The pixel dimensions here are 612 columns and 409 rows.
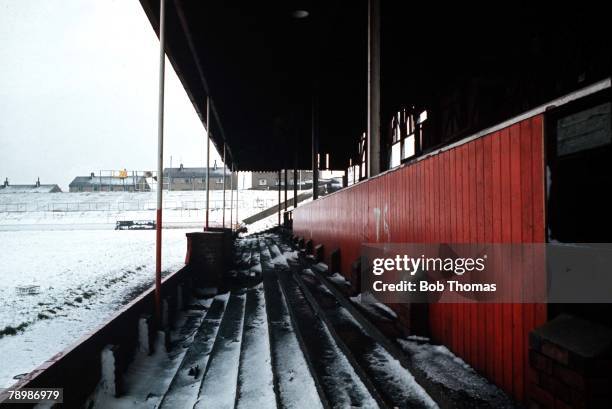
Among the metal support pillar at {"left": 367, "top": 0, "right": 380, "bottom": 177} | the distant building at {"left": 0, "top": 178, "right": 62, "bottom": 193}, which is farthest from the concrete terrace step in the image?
the distant building at {"left": 0, "top": 178, "right": 62, "bottom": 193}

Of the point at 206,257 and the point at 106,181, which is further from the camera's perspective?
the point at 106,181

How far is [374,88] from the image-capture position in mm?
6410

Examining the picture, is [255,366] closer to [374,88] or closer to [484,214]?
[484,214]

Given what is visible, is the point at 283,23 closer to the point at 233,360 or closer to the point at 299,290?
the point at 299,290

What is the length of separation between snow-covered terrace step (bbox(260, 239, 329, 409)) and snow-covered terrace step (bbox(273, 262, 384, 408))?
76 millimetres

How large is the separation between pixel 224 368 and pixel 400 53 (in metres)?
9.09

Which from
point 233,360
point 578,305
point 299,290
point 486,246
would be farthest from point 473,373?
point 299,290

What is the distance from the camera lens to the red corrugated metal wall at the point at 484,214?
2010mm

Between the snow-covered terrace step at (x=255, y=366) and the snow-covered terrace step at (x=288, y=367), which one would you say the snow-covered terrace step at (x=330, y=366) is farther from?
the snow-covered terrace step at (x=255, y=366)

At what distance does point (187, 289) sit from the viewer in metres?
5.89

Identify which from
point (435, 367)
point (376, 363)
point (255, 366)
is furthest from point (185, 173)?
point (435, 367)

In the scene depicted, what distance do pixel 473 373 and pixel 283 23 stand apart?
8132mm

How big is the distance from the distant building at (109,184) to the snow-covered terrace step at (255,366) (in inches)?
3370

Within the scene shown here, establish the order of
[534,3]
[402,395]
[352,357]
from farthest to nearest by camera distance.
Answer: [534,3]
[352,357]
[402,395]
